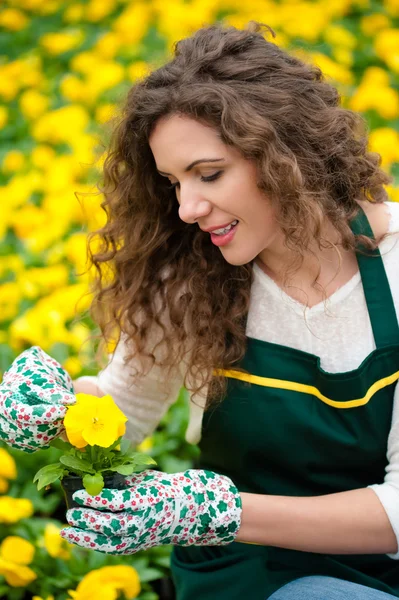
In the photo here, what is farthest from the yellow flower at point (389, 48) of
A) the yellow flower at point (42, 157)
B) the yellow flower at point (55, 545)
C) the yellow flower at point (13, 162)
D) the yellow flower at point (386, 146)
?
the yellow flower at point (55, 545)

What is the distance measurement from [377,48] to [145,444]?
88.5 inches

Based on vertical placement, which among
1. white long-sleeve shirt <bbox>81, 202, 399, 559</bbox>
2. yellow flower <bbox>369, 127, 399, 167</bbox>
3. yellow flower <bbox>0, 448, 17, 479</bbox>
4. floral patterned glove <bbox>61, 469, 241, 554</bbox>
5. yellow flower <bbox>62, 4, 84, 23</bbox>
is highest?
yellow flower <bbox>62, 4, 84, 23</bbox>

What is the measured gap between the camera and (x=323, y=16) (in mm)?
4039

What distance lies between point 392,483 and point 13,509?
946mm

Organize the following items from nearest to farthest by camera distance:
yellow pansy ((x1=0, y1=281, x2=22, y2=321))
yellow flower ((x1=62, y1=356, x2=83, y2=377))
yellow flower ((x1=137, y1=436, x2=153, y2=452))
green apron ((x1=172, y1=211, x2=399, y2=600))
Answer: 1. green apron ((x1=172, y1=211, x2=399, y2=600))
2. yellow flower ((x1=137, y1=436, x2=153, y2=452))
3. yellow flower ((x1=62, y1=356, x2=83, y2=377))
4. yellow pansy ((x1=0, y1=281, x2=22, y2=321))

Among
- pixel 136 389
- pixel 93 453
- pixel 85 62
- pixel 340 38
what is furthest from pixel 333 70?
pixel 93 453

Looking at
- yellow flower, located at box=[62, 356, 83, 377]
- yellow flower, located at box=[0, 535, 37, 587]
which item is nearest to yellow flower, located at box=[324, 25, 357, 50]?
yellow flower, located at box=[62, 356, 83, 377]

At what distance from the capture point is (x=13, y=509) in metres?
2.07

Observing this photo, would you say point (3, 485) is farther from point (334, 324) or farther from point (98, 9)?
point (98, 9)

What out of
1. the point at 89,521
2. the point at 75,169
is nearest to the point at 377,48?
the point at 75,169

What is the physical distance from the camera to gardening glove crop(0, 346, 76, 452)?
1.41 meters

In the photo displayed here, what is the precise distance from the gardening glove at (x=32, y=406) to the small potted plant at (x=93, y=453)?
0.11 feet

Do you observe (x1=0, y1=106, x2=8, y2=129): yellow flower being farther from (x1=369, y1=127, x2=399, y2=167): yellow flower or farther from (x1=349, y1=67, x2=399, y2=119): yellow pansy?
(x1=369, y1=127, x2=399, y2=167): yellow flower

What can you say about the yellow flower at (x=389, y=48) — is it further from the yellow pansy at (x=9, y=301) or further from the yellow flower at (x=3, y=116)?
the yellow pansy at (x=9, y=301)
